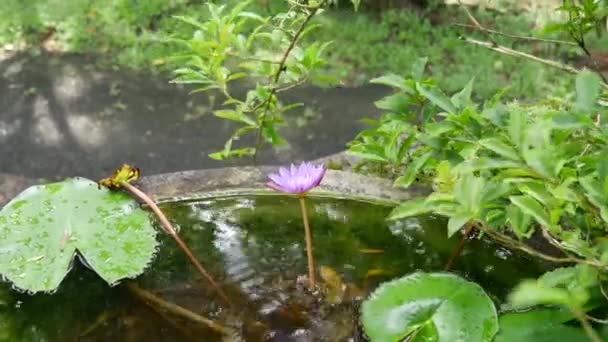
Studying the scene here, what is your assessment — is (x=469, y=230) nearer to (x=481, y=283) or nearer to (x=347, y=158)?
(x=481, y=283)

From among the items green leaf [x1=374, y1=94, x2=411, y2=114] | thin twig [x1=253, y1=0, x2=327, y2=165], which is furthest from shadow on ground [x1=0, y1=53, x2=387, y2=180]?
green leaf [x1=374, y1=94, x2=411, y2=114]

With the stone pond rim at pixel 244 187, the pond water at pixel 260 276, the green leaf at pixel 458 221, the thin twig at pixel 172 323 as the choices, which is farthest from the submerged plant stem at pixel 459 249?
the thin twig at pixel 172 323

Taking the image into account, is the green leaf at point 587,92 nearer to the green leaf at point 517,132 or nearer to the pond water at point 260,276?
the green leaf at point 517,132

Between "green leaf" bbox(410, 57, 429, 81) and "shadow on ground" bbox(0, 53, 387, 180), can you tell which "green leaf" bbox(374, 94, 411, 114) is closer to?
"green leaf" bbox(410, 57, 429, 81)

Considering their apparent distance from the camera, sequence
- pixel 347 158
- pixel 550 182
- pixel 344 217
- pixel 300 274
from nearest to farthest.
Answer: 1. pixel 550 182
2. pixel 300 274
3. pixel 344 217
4. pixel 347 158

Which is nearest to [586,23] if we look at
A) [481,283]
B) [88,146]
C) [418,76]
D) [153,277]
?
[418,76]

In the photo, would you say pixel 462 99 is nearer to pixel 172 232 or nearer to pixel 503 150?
pixel 503 150
